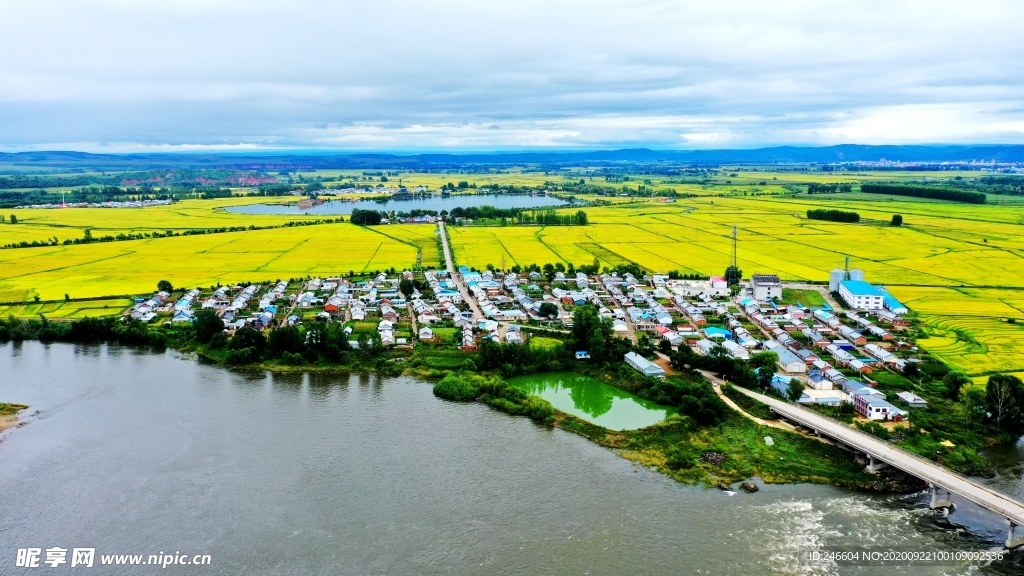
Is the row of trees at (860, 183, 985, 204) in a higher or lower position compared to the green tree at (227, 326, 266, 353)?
higher

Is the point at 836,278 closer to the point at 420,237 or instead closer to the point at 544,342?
the point at 544,342

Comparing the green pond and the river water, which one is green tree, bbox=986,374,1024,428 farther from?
the green pond

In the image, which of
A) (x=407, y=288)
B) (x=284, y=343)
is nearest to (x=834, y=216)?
(x=407, y=288)

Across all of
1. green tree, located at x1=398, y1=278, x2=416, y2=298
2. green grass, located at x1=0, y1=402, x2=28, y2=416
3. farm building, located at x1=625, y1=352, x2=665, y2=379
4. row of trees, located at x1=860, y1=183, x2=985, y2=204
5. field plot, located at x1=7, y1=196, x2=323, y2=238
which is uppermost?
row of trees, located at x1=860, y1=183, x2=985, y2=204

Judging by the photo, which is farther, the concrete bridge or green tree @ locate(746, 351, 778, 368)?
green tree @ locate(746, 351, 778, 368)

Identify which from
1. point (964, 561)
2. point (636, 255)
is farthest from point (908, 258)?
point (964, 561)

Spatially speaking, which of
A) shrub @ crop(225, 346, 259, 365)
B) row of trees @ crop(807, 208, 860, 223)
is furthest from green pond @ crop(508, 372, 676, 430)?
row of trees @ crop(807, 208, 860, 223)
